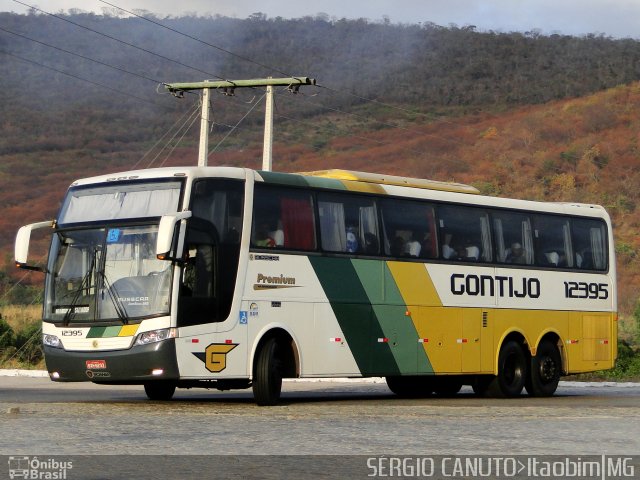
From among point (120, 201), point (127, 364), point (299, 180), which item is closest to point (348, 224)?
point (299, 180)

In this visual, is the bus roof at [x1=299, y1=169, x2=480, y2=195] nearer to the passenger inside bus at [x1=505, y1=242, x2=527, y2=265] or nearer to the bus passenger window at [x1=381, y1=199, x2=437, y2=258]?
the bus passenger window at [x1=381, y1=199, x2=437, y2=258]

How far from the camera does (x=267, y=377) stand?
18641 millimetres

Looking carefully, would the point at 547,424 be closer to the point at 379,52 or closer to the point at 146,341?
the point at 146,341

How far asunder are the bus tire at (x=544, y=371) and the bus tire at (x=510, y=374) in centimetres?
20

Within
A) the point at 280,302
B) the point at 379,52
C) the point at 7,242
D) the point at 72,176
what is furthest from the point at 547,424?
the point at 379,52

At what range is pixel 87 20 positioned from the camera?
14050 cm

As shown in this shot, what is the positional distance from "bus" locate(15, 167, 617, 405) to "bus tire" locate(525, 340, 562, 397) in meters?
0.04

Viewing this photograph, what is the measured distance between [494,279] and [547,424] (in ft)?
26.6

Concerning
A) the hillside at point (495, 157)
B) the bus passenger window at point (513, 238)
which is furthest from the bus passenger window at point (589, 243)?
the hillside at point (495, 157)

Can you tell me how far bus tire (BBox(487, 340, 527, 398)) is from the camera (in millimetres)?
23484

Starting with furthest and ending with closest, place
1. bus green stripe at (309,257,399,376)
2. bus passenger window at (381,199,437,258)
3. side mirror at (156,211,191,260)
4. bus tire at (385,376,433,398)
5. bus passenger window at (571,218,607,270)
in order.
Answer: bus passenger window at (571,218,607,270)
bus tire at (385,376,433,398)
bus passenger window at (381,199,437,258)
bus green stripe at (309,257,399,376)
side mirror at (156,211,191,260)

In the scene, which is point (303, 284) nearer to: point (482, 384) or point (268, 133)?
point (482, 384)

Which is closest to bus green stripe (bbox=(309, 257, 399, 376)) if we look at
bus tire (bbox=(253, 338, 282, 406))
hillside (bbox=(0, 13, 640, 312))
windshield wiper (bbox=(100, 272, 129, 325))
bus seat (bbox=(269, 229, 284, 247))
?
bus seat (bbox=(269, 229, 284, 247))

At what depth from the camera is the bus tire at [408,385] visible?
24.0 m
